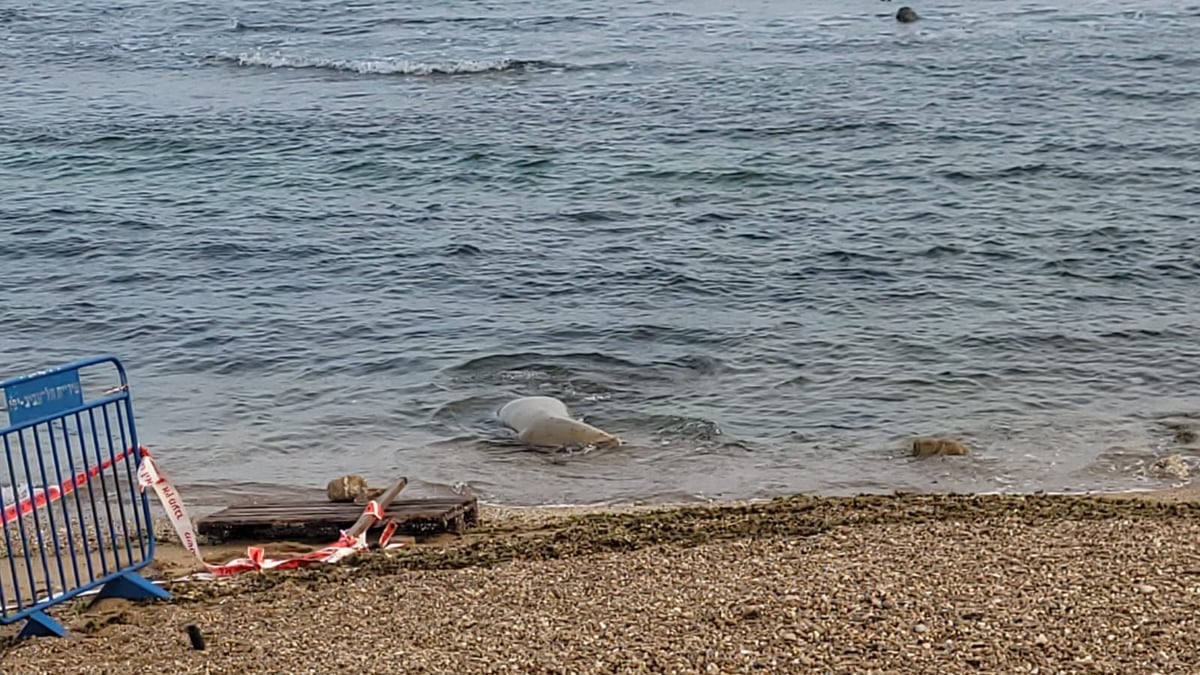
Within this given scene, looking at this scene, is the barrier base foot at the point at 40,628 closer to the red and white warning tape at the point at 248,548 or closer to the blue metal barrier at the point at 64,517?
the blue metal barrier at the point at 64,517

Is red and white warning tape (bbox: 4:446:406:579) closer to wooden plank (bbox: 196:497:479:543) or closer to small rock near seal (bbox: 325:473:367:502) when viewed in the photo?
wooden plank (bbox: 196:497:479:543)

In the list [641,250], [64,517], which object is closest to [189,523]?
[64,517]

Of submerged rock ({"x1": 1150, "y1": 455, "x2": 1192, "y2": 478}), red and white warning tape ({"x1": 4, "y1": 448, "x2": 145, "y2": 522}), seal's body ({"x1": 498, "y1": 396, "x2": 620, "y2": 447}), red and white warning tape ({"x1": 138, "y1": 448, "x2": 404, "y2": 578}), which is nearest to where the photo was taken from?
red and white warning tape ({"x1": 4, "y1": 448, "x2": 145, "y2": 522})

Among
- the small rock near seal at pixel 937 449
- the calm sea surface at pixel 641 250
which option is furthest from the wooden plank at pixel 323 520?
the small rock near seal at pixel 937 449

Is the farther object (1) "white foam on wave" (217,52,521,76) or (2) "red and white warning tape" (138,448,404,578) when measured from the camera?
(1) "white foam on wave" (217,52,521,76)

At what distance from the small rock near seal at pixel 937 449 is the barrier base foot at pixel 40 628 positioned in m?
7.49

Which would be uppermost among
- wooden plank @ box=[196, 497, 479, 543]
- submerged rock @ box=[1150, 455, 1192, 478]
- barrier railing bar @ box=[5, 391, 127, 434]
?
barrier railing bar @ box=[5, 391, 127, 434]

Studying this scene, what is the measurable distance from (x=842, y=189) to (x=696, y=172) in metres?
2.29

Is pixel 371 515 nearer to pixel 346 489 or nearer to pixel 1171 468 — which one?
pixel 346 489

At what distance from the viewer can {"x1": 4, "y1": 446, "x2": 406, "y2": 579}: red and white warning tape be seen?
10.2m

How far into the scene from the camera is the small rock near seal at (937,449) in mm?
14352

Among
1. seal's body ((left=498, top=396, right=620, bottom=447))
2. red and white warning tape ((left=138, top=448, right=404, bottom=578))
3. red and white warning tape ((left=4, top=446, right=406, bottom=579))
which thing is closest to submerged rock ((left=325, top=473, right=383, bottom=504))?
red and white warning tape ((left=4, top=446, right=406, bottom=579))

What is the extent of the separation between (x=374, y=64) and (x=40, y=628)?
90.9ft

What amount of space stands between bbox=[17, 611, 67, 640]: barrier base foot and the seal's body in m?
5.92
